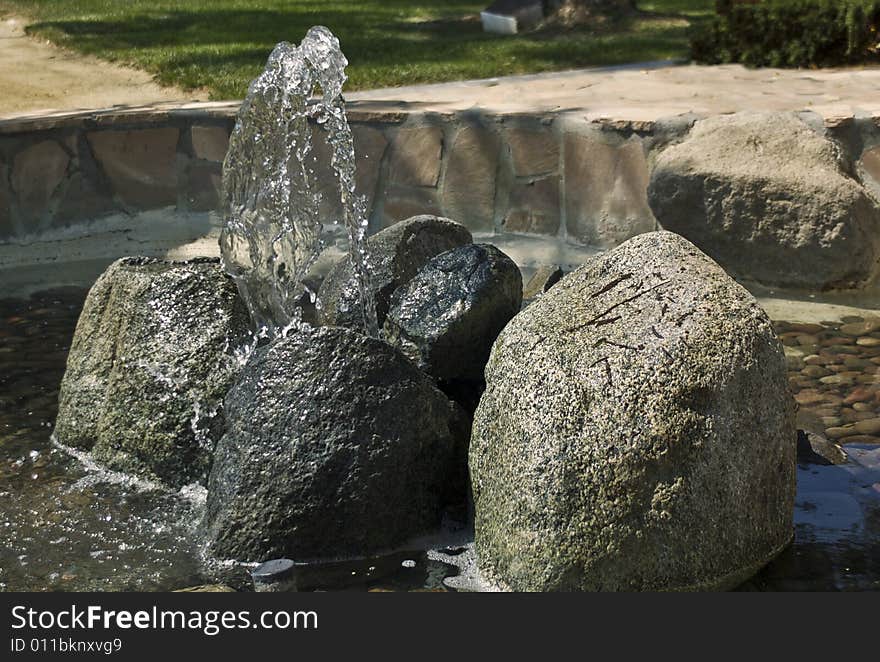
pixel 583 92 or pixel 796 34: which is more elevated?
pixel 796 34

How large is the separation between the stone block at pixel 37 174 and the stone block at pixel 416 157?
2.07 m

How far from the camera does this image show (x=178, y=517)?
4332 millimetres

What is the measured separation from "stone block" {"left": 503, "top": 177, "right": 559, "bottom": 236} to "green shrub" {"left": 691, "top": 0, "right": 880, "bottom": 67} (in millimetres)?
2532

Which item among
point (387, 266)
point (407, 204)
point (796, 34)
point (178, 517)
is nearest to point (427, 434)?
point (178, 517)

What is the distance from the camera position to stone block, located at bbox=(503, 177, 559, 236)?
7.41 m

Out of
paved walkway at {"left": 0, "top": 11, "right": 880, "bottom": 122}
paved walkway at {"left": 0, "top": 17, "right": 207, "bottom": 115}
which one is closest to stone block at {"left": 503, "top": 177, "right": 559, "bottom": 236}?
paved walkway at {"left": 0, "top": 11, "right": 880, "bottom": 122}

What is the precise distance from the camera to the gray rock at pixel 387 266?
196 inches

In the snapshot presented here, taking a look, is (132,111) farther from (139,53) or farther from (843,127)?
(843,127)

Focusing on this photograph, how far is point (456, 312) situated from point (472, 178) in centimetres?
321

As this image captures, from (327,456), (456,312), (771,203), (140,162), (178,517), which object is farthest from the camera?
(140,162)

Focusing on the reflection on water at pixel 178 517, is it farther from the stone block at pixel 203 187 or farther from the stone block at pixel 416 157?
the stone block at pixel 416 157

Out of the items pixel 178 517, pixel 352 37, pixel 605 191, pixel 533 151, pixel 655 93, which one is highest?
pixel 352 37

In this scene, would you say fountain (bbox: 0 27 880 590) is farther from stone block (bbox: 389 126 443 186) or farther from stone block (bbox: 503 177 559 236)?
stone block (bbox: 389 126 443 186)

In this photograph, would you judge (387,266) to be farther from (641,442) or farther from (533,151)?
(533,151)
